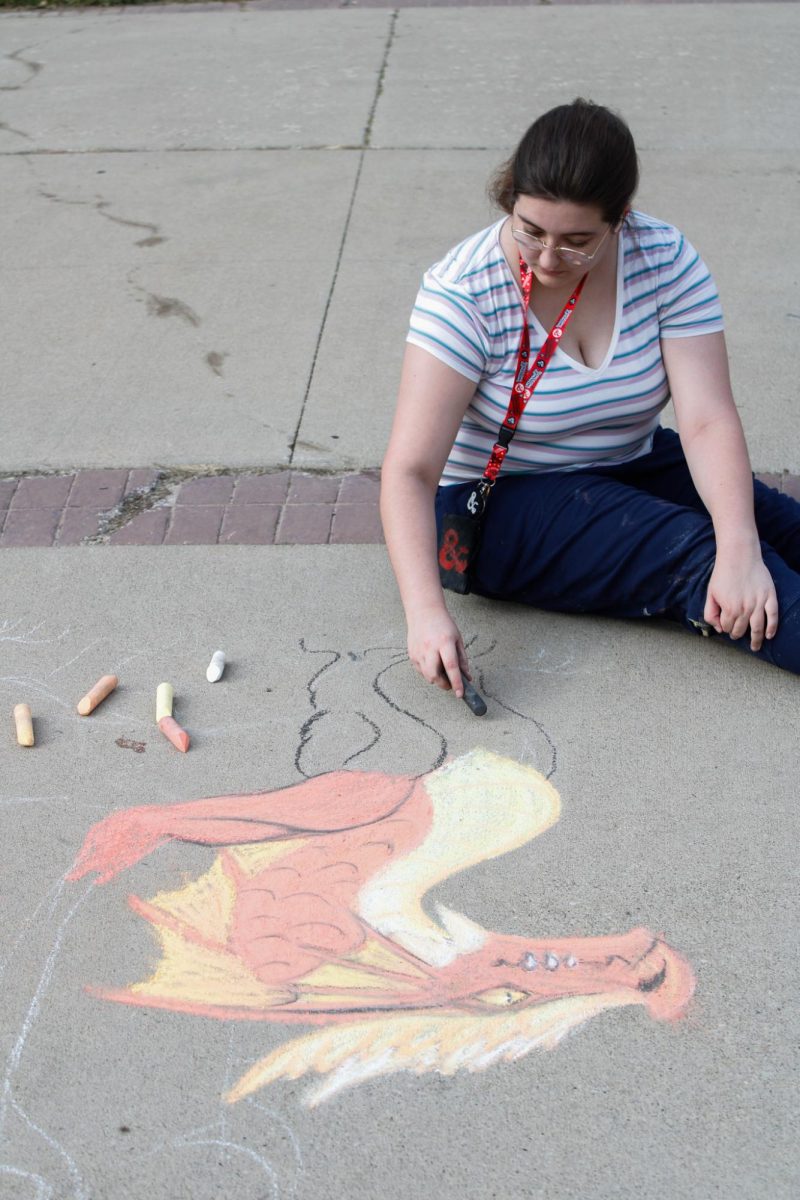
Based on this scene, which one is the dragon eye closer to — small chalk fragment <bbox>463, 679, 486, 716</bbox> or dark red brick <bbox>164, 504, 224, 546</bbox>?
small chalk fragment <bbox>463, 679, 486, 716</bbox>

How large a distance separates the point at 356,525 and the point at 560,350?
2.62 feet

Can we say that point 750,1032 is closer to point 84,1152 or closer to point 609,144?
point 84,1152

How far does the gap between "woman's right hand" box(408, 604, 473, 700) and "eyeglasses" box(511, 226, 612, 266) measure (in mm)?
692

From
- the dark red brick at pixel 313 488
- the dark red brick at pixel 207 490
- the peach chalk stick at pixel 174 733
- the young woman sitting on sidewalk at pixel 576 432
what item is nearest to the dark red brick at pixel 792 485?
the young woman sitting on sidewalk at pixel 576 432

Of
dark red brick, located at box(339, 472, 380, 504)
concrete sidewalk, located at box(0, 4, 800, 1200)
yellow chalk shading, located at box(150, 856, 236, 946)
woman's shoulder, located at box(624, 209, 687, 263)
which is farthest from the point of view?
dark red brick, located at box(339, 472, 380, 504)

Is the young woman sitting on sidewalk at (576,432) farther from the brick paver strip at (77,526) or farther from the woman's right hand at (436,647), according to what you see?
the brick paver strip at (77,526)

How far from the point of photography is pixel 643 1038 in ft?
6.06

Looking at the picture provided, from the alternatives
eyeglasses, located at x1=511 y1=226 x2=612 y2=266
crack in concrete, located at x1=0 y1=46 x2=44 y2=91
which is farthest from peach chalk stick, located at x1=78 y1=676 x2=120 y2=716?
crack in concrete, located at x1=0 y1=46 x2=44 y2=91

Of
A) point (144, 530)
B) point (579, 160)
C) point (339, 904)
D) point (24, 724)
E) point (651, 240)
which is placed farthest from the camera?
point (144, 530)

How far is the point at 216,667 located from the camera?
2.62 m

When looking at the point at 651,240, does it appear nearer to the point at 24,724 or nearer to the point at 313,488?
the point at 313,488

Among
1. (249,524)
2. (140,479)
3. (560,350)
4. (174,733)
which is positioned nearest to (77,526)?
(140,479)

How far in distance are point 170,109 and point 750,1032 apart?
523 cm

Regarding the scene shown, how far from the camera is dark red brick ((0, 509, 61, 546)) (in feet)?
10.2
